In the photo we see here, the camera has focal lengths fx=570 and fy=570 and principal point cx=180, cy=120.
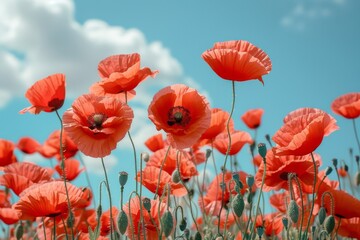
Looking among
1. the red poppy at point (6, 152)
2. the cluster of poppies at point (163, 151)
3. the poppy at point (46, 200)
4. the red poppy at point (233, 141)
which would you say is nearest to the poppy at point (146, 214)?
the cluster of poppies at point (163, 151)

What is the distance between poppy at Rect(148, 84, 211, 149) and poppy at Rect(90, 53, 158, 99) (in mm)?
157

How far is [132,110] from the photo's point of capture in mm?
2373

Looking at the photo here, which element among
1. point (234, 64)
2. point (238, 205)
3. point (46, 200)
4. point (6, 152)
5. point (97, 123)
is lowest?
point (238, 205)

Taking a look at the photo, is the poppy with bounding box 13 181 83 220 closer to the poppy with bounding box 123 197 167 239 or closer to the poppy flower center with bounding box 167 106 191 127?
the poppy with bounding box 123 197 167 239

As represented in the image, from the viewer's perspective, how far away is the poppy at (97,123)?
2352mm

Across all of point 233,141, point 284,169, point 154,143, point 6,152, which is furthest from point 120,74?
point 6,152

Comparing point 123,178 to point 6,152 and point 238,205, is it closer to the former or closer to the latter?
point 238,205

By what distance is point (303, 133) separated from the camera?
2.45 metres

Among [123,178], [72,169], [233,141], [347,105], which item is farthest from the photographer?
[347,105]

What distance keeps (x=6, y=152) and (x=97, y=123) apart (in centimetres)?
233

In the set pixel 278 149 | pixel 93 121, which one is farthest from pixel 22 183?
pixel 278 149

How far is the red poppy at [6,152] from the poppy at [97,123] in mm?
2265

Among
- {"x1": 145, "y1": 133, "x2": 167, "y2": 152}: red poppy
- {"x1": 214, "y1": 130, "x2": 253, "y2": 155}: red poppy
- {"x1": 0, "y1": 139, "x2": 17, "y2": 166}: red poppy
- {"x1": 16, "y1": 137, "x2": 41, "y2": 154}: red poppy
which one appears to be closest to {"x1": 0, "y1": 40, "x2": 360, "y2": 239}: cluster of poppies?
{"x1": 214, "y1": 130, "x2": 253, "y2": 155}: red poppy

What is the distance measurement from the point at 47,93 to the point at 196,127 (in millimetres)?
780
